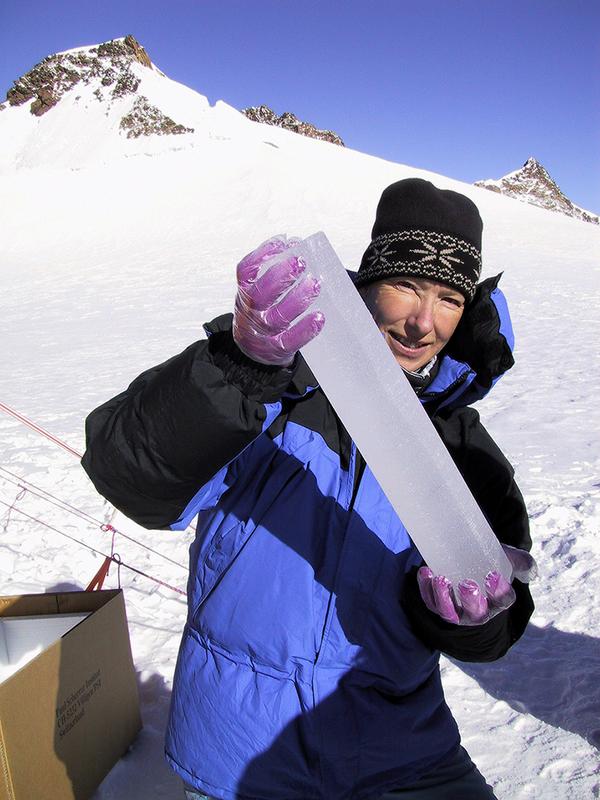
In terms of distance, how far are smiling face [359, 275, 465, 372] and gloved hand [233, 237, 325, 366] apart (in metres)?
0.47

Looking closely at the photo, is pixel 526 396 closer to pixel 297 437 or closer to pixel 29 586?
pixel 29 586

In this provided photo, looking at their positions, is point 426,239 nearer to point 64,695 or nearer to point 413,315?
point 413,315

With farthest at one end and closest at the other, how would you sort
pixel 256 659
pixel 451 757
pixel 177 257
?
pixel 177 257 → pixel 451 757 → pixel 256 659

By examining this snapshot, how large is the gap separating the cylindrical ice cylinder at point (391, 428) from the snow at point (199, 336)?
1.55 m

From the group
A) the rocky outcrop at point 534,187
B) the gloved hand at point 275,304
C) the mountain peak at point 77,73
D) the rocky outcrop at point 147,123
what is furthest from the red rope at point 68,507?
the rocky outcrop at point 534,187

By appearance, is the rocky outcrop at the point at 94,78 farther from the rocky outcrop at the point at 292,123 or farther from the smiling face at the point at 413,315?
the smiling face at the point at 413,315

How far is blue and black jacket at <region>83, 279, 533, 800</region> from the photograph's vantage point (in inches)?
52.4

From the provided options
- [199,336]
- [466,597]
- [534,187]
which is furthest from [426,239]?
[534,187]

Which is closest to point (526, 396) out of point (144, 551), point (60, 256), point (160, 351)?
point (144, 551)

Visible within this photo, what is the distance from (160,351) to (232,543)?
345 inches

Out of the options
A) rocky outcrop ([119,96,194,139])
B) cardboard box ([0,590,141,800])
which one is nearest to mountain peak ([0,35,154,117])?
rocky outcrop ([119,96,194,139])

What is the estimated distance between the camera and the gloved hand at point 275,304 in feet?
3.39

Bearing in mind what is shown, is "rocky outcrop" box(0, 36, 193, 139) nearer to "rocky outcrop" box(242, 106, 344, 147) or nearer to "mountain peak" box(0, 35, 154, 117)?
"mountain peak" box(0, 35, 154, 117)

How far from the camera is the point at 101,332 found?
12.0 metres
